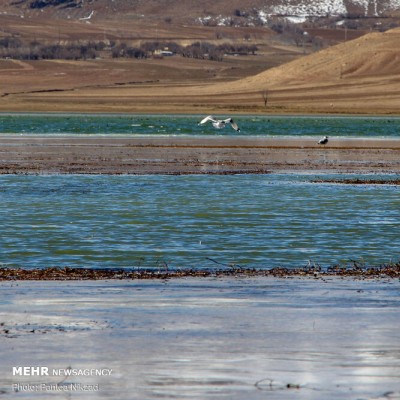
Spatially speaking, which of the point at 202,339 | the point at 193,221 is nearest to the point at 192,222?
the point at 193,221

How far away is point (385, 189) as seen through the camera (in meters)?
36.8

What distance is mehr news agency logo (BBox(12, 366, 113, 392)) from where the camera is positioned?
33.1 feet

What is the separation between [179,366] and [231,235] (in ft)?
43.8

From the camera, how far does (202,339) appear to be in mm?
12297

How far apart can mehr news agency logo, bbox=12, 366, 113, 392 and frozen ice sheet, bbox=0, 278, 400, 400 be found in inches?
0.7

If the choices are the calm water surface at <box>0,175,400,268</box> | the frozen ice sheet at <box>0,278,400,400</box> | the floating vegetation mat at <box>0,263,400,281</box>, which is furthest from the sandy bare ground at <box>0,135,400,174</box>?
the frozen ice sheet at <box>0,278,400,400</box>

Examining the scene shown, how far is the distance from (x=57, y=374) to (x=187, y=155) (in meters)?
47.4

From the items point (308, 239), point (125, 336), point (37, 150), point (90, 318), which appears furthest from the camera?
point (37, 150)

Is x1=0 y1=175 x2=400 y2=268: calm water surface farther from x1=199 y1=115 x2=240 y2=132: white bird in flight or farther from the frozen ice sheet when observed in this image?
x1=199 y1=115 x2=240 y2=132: white bird in flight

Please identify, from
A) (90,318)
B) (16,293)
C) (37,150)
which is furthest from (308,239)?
(37,150)

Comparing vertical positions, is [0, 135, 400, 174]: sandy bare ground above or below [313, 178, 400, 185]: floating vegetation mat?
below

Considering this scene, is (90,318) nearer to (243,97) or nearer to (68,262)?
(68,262)

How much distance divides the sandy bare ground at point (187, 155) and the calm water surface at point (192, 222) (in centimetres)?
647

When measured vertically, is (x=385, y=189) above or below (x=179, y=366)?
below
